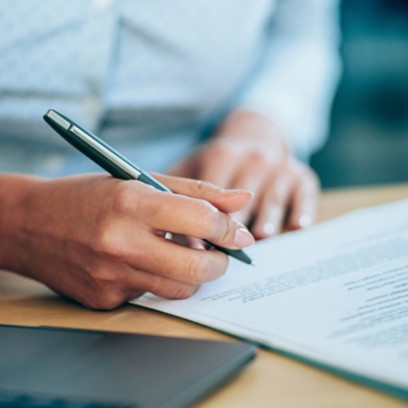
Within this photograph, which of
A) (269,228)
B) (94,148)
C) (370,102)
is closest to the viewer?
(94,148)

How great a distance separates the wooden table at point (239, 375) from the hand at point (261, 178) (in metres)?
0.21

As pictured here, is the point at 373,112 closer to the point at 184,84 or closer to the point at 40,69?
the point at 184,84

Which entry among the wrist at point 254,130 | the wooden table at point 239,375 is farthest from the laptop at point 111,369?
the wrist at point 254,130

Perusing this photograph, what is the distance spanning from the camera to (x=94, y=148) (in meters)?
0.43

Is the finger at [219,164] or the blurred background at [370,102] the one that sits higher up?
the blurred background at [370,102]

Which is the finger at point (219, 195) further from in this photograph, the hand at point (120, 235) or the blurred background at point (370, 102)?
the blurred background at point (370, 102)

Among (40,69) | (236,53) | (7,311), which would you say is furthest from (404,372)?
(236,53)

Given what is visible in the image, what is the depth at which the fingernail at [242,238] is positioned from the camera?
0.43 metres

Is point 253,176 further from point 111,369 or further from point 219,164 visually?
point 111,369

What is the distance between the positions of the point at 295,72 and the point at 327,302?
71 cm

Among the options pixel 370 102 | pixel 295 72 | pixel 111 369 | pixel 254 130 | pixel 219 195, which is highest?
pixel 370 102

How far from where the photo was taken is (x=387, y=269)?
17.0 inches

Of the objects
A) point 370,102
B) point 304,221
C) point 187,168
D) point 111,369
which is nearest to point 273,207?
point 304,221

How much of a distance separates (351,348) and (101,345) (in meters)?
0.14
